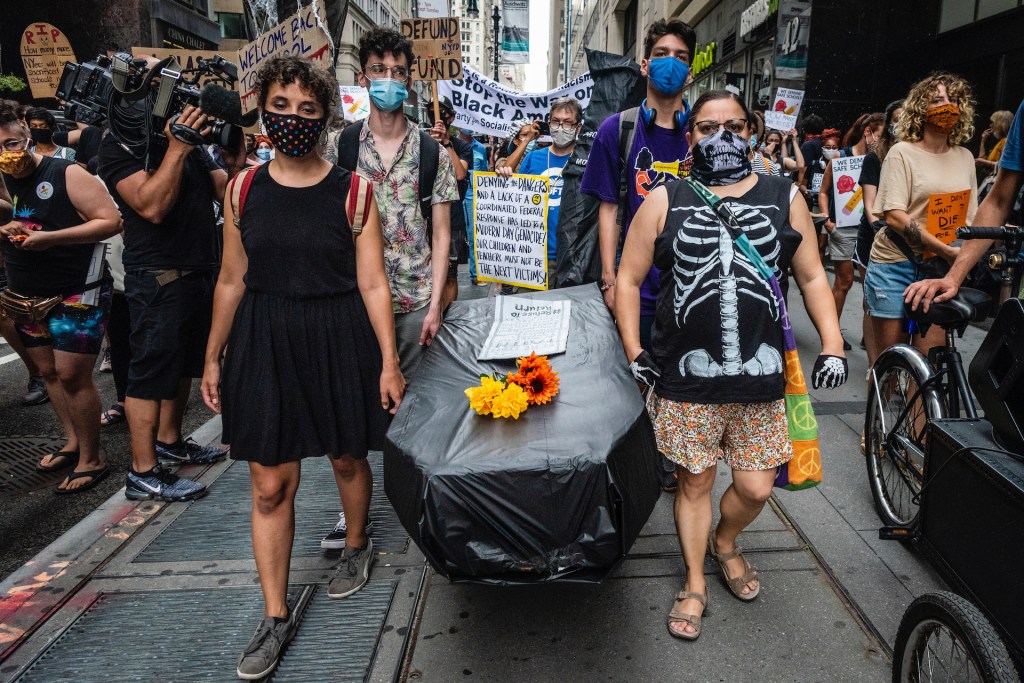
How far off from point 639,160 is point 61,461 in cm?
399

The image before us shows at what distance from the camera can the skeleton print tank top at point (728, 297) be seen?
2.50 m

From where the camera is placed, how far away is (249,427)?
267cm

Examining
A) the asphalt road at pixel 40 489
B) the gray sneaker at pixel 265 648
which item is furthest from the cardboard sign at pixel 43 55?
the gray sneaker at pixel 265 648

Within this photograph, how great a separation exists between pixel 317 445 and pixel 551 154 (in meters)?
4.04

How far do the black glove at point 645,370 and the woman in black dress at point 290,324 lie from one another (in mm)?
924

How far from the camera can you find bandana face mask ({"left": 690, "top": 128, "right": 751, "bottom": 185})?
8.32 ft

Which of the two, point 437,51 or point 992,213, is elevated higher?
point 437,51

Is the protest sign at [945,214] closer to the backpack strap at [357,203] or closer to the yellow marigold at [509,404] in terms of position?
the yellow marigold at [509,404]

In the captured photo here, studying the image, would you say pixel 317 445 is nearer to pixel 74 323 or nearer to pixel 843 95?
pixel 74 323

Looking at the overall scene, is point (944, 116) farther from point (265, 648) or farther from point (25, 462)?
point (25, 462)

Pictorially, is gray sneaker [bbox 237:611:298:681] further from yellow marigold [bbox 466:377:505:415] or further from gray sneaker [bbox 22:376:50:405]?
gray sneaker [bbox 22:376:50:405]

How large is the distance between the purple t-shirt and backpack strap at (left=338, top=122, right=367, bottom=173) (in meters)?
1.19

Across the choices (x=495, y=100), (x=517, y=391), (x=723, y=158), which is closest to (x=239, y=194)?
(x=517, y=391)

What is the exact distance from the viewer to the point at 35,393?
19.3 ft
